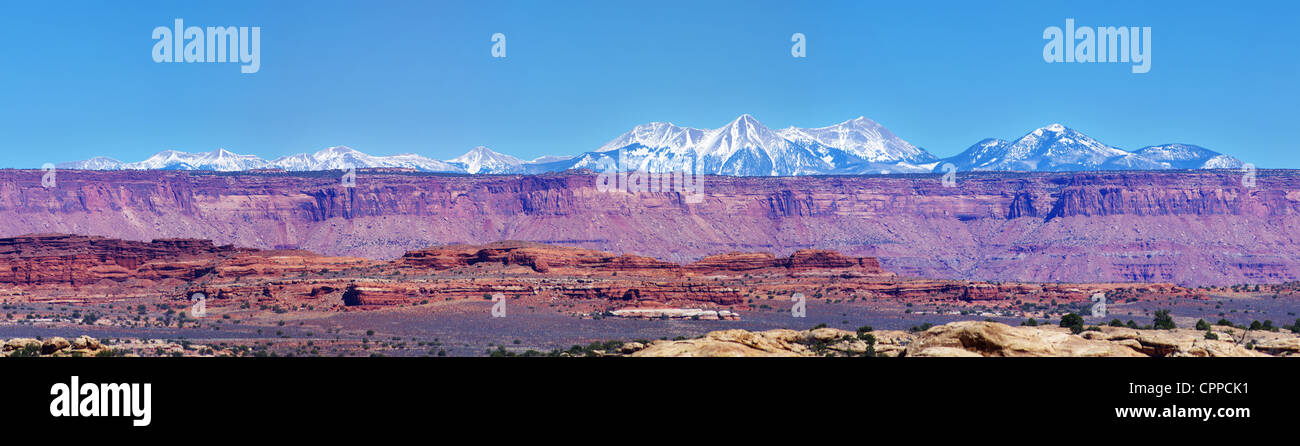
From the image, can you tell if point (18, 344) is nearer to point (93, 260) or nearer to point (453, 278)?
point (453, 278)

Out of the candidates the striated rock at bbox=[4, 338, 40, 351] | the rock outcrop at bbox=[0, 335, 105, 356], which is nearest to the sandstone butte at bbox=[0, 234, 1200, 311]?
the striated rock at bbox=[4, 338, 40, 351]

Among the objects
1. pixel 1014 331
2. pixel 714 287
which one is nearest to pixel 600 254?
pixel 714 287

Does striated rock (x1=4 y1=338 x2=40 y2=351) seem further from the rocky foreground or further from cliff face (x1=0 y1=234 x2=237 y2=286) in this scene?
cliff face (x1=0 y1=234 x2=237 y2=286)

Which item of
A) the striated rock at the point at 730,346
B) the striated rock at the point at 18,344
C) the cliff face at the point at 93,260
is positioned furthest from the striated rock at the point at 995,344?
the cliff face at the point at 93,260
